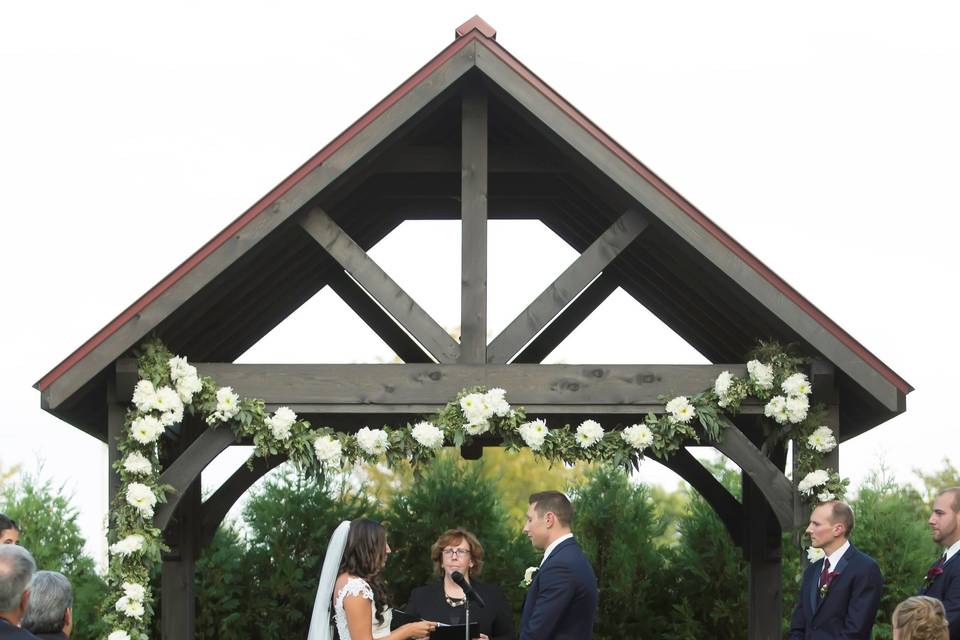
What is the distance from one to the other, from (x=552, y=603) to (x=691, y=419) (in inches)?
77.2

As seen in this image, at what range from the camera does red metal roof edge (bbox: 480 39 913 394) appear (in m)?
8.20

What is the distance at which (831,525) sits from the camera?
23.5 ft

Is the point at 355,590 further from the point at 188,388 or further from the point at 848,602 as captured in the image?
the point at 848,602

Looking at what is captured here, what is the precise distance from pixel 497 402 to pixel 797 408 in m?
1.78

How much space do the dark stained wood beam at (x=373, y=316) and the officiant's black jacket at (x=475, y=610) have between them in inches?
90.7

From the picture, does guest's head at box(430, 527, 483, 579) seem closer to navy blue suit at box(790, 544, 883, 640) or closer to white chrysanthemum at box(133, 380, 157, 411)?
white chrysanthemum at box(133, 380, 157, 411)

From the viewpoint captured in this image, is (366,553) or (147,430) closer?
(366,553)

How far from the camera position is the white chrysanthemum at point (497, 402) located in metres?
8.30

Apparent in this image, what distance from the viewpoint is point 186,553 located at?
34.2ft

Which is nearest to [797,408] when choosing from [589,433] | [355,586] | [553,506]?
[589,433]

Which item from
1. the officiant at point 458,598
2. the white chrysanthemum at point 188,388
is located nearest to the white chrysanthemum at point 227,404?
the white chrysanthemum at point 188,388

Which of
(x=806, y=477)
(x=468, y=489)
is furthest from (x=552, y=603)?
(x=468, y=489)

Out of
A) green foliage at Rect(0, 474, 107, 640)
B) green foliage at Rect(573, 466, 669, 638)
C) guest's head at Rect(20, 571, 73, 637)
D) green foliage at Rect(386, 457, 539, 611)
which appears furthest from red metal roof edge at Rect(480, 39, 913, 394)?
green foliage at Rect(0, 474, 107, 640)

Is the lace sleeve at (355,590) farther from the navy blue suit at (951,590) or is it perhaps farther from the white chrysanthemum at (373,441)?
the navy blue suit at (951,590)
